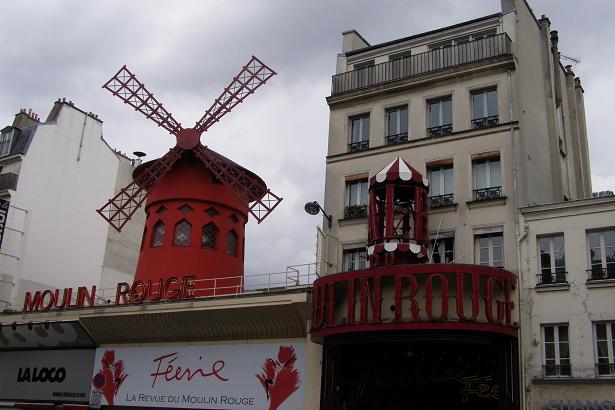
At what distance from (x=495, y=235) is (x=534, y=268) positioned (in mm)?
976

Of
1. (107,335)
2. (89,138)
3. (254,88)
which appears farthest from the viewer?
(89,138)

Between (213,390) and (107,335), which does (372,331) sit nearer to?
(213,390)

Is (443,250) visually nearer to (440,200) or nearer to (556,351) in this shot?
(440,200)

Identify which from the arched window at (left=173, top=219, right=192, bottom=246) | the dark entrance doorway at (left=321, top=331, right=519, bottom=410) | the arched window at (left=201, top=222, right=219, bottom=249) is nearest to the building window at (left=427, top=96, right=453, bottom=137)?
the dark entrance doorway at (left=321, top=331, right=519, bottom=410)

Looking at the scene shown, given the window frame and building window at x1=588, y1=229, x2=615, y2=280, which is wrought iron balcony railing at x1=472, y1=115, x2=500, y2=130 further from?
the window frame

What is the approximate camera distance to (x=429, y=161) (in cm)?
1359

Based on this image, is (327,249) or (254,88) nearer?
(327,249)

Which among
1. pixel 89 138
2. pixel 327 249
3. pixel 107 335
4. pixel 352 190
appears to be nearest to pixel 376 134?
pixel 352 190

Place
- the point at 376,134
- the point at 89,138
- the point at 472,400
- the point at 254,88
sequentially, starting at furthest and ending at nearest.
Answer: the point at 89,138
the point at 254,88
the point at 376,134
the point at 472,400

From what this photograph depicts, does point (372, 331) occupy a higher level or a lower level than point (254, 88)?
lower

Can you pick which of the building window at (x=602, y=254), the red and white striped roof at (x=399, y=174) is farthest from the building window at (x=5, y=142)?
the building window at (x=602, y=254)

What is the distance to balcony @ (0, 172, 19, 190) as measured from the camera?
21.6 meters

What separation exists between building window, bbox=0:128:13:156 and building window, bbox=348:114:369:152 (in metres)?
12.7

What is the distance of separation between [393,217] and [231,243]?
719 centimetres
